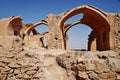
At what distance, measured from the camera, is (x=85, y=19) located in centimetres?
1959

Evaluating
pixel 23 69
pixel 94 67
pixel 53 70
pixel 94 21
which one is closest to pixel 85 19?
pixel 94 21

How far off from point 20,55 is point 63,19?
9521 millimetres

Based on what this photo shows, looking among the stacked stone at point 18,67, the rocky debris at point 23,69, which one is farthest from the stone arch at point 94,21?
the stacked stone at point 18,67

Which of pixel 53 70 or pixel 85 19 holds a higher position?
pixel 85 19

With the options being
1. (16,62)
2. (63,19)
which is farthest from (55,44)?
(16,62)

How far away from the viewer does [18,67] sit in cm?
633

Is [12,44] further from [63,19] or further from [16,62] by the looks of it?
[63,19]

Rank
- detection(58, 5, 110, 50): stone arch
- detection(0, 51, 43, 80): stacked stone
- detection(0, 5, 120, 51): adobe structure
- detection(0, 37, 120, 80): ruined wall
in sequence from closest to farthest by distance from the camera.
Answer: detection(0, 51, 43, 80): stacked stone → detection(0, 37, 120, 80): ruined wall → detection(0, 5, 120, 51): adobe structure → detection(58, 5, 110, 50): stone arch

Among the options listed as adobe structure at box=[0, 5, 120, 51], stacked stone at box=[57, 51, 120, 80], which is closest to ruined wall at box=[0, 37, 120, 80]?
stacked stone at box=[57, 51, 120, 80]

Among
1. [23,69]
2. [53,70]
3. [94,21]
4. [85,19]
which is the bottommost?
[53,70]

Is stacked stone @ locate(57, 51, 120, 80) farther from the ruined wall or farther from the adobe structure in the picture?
the adobe structure

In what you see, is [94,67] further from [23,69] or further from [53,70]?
[23,69]

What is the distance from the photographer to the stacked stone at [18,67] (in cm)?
615

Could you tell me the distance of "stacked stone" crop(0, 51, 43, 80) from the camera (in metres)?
6.15
